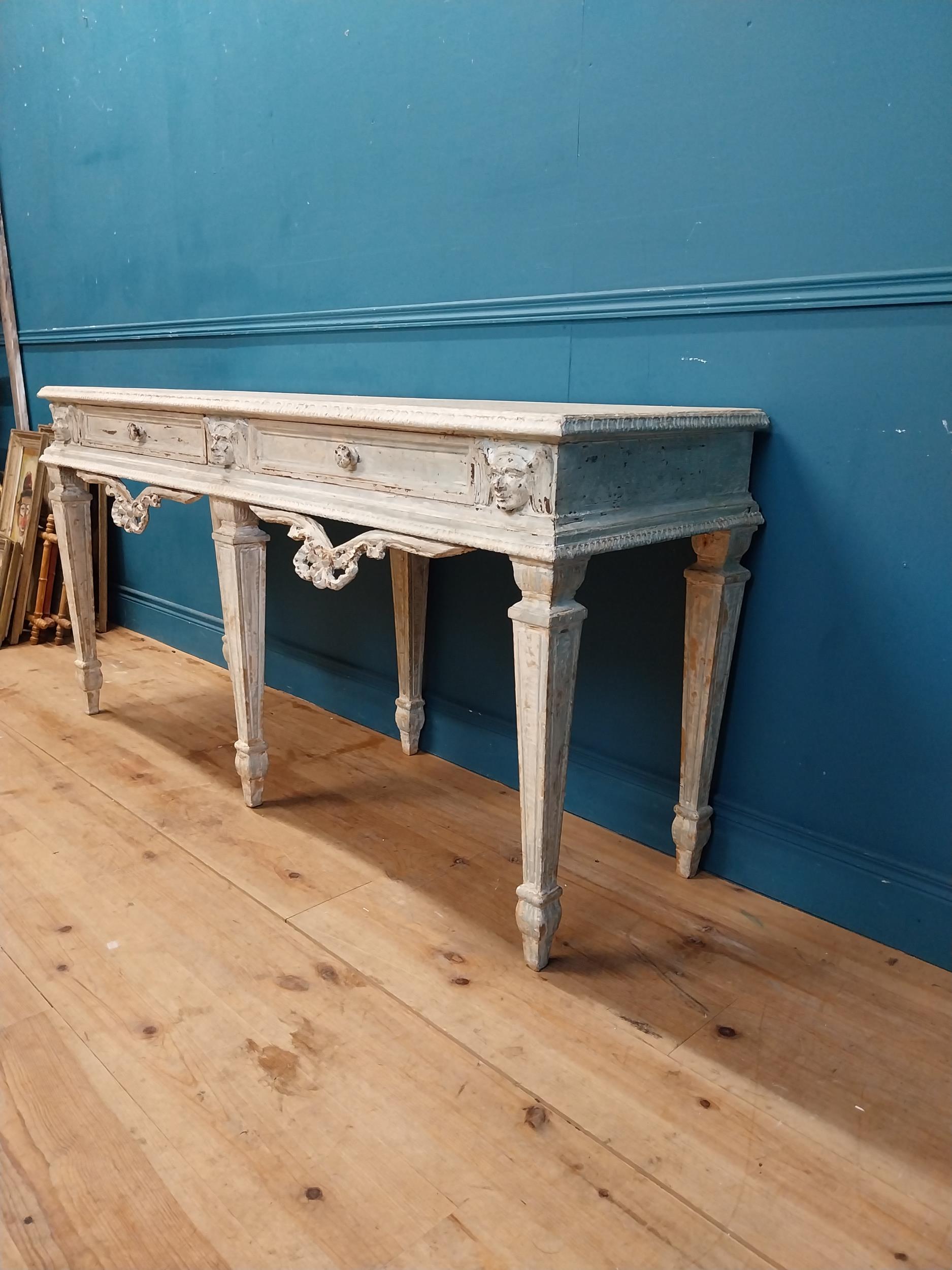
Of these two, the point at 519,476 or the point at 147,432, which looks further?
the point at 147,432

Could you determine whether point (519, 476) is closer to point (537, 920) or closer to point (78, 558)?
point (537, 920)

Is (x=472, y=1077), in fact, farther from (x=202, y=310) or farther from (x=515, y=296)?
(x=202, y=310)

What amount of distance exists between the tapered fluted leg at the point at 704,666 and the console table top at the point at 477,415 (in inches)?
8.9

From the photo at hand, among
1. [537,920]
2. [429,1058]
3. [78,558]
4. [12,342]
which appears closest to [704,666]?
[537,920]

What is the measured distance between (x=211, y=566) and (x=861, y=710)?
7.11ft

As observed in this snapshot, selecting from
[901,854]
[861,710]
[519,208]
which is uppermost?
[519,208]

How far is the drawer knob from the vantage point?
1511 mm

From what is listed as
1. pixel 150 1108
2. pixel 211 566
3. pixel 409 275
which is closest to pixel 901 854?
pixel 150 1108

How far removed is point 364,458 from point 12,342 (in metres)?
3.04

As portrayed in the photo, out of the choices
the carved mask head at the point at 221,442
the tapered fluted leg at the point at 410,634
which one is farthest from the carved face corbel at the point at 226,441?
the tapered fluted leg at the point at 410,634

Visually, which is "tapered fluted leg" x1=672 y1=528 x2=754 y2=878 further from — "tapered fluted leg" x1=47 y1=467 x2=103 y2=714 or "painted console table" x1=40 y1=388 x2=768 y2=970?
"tapered fluted leg" x1=47 y1=467 x2=103 y2=714

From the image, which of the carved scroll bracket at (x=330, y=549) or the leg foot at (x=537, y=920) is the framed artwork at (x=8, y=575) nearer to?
the carved scroll bracket at (x=330, y=549)

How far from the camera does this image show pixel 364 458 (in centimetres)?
150

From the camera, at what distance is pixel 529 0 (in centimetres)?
176
